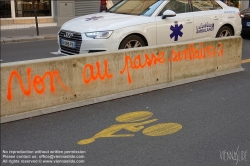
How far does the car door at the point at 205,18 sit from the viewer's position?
8.77 meters

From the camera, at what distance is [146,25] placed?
764cm

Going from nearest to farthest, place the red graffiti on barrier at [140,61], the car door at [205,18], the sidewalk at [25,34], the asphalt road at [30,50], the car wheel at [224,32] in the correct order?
the red graffiti on barrier at [140,61] → the car door at [205,18] → the car wheel at [224,32] → the asphalt road at [30,50] → the sidewalk at [25,34]

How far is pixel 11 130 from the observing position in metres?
4.78

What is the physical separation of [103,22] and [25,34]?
8365 mm

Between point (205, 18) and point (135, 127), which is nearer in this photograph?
point (135, 127)

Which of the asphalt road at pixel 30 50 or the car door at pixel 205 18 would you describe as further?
the asphalt road at pixel 30 50

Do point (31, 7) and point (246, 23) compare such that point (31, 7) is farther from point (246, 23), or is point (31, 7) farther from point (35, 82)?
point (35, 82)

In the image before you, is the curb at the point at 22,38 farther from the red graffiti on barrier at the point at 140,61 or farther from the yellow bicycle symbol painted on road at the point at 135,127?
the yellow bicycle symbol painted on road at the point at 135,127

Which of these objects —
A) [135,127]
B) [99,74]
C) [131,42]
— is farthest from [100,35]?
[135,127]

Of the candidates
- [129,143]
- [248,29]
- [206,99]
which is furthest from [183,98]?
[248,29]

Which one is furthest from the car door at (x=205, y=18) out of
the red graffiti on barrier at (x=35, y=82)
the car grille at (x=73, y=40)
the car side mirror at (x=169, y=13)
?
the red graffiti on barrier at (x=35, y=82)

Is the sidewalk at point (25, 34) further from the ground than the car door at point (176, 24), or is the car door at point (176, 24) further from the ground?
the car door at point (176, 24)

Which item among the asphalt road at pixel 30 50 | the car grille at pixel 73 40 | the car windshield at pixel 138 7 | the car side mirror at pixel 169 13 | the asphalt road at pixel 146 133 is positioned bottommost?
the asphalt road at pixel 146 133

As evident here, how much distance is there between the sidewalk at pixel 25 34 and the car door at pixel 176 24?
723 centimetres
